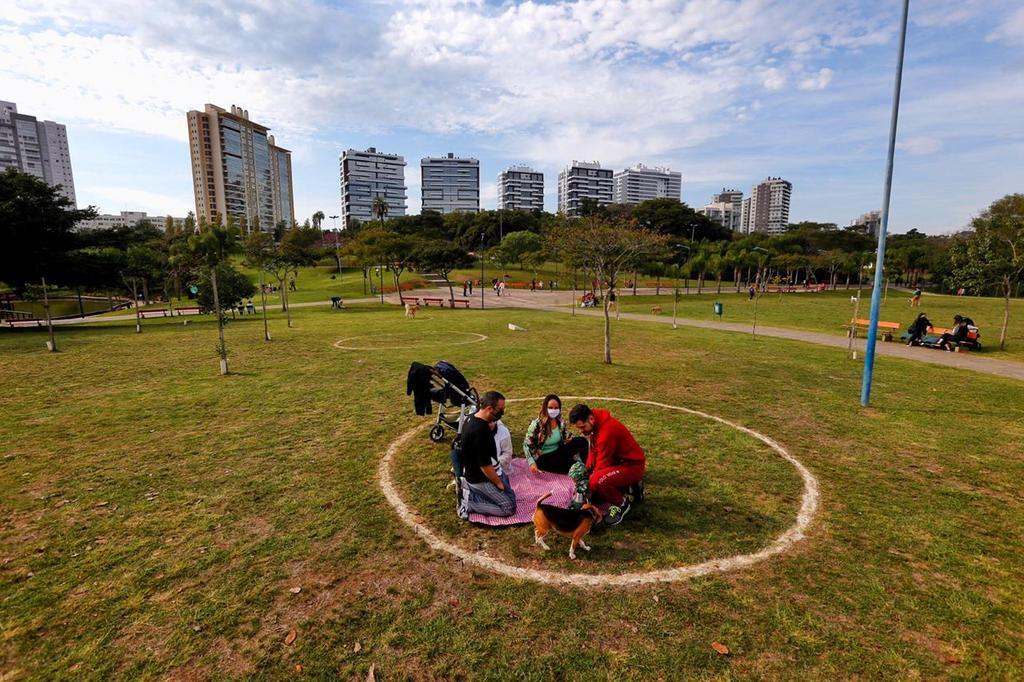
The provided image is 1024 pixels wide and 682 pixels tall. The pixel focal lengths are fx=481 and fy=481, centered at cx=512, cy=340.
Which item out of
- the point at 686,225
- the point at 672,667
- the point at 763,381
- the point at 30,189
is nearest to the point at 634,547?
the point at 672,667

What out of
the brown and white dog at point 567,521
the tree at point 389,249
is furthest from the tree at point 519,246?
the brown and white dog at point 567,521

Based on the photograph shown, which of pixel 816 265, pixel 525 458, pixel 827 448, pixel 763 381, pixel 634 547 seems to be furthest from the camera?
pixel 816 265

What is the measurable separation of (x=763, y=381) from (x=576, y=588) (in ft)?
41.0

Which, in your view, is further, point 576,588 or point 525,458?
point 525,458

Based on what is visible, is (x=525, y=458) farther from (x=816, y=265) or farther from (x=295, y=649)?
(x=816, y=265)

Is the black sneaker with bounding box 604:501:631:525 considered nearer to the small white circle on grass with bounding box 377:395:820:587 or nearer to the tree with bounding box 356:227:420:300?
the small white circle on grass with bounding box 377:395:820:587

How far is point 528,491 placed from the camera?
25.4 ft

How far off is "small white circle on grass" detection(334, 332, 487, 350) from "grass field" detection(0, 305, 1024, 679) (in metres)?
8.35

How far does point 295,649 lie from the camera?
4.65 meters

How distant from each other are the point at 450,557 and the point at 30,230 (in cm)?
3696

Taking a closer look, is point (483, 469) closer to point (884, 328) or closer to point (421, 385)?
point (421, 385)

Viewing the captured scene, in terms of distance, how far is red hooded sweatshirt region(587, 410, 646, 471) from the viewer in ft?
22.7

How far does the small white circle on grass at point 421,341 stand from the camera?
71.7 feet

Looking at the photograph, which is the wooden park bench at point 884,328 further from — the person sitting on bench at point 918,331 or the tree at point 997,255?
the tree at point 997,255
